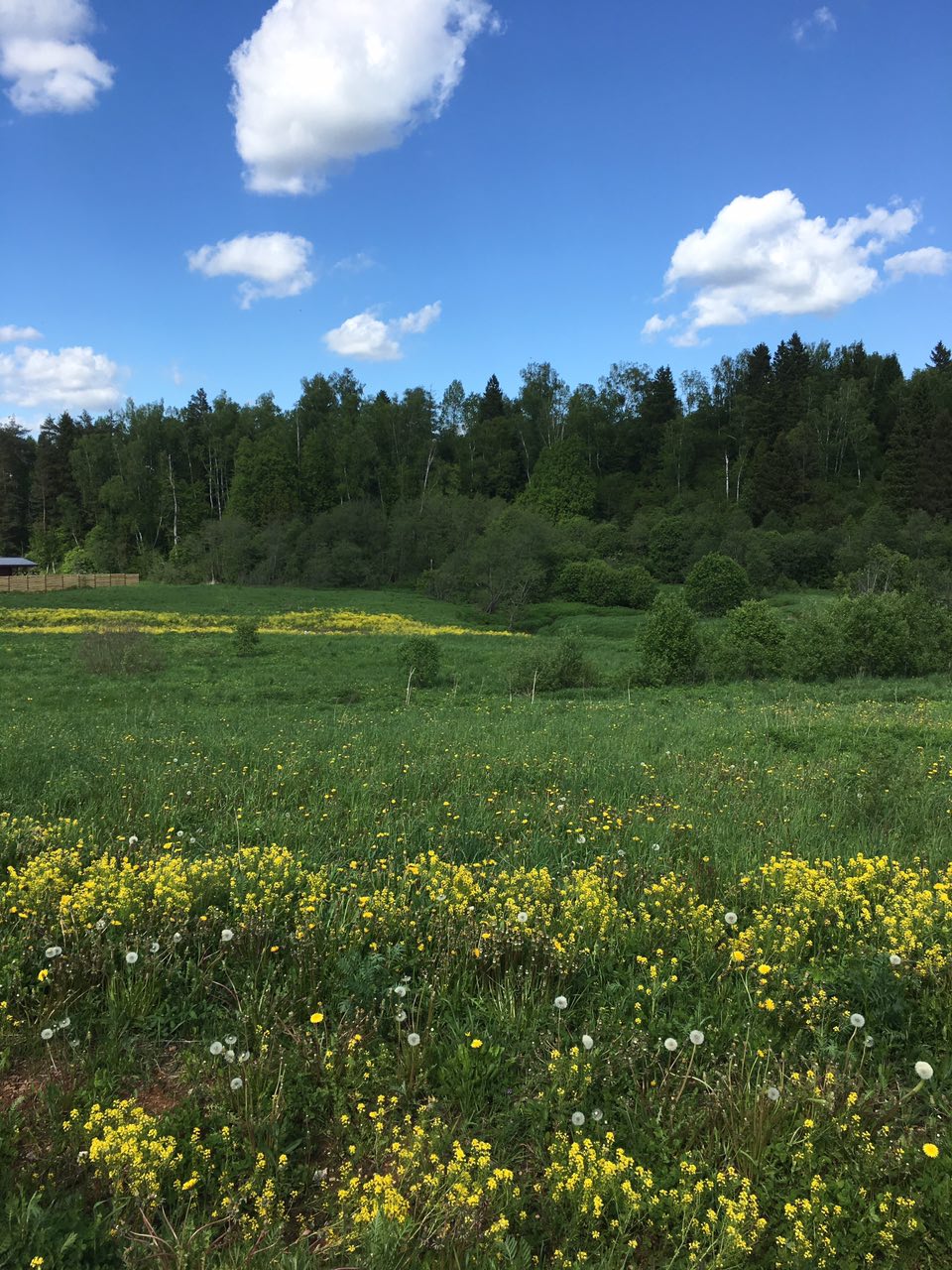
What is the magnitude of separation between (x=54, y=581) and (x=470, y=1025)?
6579 centimetres

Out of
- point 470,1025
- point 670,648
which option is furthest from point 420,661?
point 470,1025

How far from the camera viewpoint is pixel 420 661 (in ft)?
70.5

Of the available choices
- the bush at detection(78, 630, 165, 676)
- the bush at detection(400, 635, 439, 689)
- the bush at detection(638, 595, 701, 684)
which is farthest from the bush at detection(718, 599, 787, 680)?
the bush at detection(78, 630, 165, 676)

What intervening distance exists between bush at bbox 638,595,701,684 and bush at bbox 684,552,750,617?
92.5 ft

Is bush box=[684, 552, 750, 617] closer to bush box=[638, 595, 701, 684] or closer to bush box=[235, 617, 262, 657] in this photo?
bush box=[638, 595, 701, 684]

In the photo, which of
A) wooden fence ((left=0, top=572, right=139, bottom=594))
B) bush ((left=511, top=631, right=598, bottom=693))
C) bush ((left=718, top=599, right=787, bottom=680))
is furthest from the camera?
wooden fence ((left=0, top=572, right=139, bottom=594))

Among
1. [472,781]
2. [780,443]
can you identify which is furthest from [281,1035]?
[780,443]

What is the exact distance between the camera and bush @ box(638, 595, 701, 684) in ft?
68.7

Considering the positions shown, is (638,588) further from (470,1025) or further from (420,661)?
(470,1025)

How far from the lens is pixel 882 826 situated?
6125 mm

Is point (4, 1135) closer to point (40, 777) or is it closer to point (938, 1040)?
point (938, 1040)

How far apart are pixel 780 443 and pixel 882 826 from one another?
3068 inches

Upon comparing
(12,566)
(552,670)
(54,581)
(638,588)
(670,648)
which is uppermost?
(12,566)

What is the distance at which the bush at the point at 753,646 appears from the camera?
20734 mm
